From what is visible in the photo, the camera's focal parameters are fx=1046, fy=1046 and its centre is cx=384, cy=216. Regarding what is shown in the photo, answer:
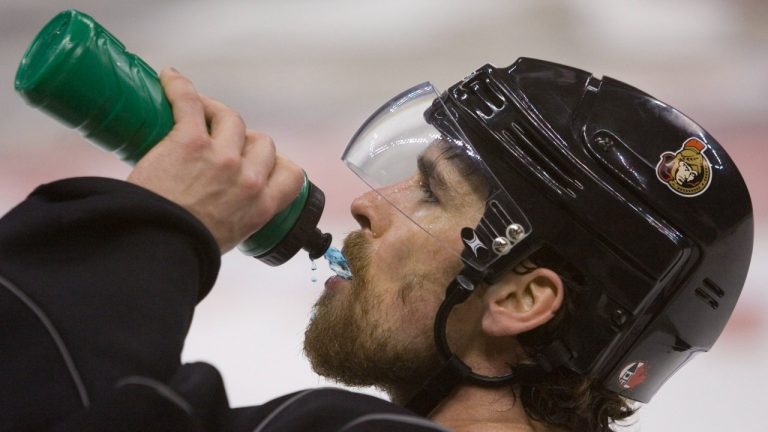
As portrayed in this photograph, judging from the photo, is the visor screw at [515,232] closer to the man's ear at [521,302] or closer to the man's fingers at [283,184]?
Answer: the man's ear at [521,302]

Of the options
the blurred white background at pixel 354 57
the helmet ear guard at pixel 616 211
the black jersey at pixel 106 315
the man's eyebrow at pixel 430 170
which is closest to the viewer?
the black jersey at pixel 106 315

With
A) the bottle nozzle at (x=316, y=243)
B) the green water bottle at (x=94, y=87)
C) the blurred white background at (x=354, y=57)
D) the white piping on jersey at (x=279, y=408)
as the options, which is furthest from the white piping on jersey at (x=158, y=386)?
the blurred white background at (x=354, y=57)

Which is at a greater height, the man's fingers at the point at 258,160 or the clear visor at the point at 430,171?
the clear visor at the point at 430,171

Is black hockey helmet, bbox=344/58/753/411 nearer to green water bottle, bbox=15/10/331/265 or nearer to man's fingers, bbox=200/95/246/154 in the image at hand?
man's fingers, bbox=200/95/246/154

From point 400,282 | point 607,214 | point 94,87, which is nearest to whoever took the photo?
point 94,87

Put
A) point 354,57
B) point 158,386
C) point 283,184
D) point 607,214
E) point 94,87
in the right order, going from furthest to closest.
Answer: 1. point 354,57
2. point 607,214
3. point 283,184
4. point 94,87
5. point 158,386

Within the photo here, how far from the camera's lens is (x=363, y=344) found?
1513mm

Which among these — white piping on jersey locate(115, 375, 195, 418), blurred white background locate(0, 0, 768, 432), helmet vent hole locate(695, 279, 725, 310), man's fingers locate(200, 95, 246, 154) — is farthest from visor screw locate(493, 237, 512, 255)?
blurred white background locate(0, 0, 768, 432)

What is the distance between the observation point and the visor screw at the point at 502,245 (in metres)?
1.44

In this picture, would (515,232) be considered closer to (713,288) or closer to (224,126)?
(713,288)

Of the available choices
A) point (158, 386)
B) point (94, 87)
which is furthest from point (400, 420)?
point (94, 87)

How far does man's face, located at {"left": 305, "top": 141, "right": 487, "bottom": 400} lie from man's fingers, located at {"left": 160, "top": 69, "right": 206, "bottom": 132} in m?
0.40

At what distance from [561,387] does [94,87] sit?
0.78 meters

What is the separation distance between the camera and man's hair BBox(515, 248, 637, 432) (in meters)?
1.46
